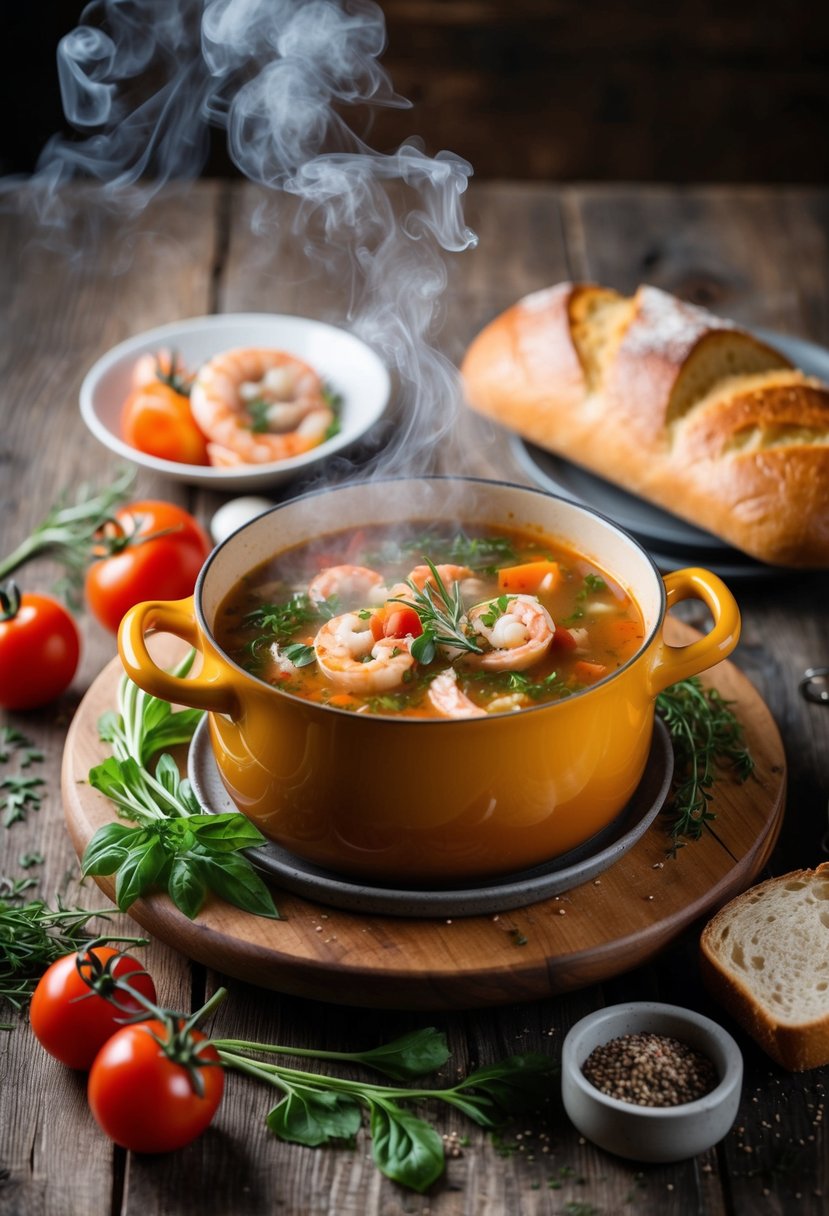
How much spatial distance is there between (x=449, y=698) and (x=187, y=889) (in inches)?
22.5

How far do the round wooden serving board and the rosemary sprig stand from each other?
1.56 feet

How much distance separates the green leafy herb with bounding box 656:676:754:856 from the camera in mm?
2514

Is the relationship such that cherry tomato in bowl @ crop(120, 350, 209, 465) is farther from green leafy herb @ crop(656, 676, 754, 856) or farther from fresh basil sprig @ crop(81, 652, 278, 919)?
green leafy herb @ crop(656, 676, 754, 856)

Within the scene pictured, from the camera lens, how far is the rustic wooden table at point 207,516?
2045mm

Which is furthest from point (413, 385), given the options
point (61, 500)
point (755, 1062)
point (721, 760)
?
point (755, 1062)

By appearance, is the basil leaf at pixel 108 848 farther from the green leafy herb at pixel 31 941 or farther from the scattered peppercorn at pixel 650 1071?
the scattered peppercorn at pixel 650 1071

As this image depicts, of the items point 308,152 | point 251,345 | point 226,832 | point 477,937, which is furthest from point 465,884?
point 308,152

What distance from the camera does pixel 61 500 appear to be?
13.0 feet

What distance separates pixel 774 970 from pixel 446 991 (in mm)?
583

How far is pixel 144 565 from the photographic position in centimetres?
339

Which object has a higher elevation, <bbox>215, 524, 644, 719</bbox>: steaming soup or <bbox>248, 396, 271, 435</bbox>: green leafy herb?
<bbox>215, 524, 644, 719</bbox>: steaming soup

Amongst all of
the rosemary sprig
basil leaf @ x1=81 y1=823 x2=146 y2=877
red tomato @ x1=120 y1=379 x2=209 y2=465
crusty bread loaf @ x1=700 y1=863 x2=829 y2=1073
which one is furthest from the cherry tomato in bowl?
crusty bread loaf @ x1=700 y1=863 x2=829 y2=1073

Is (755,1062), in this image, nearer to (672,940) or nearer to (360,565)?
(672,940)

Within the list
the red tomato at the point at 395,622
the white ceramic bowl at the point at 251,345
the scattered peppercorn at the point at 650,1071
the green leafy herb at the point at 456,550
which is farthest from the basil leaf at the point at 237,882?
the white ceramic bowl at the point at 251,345
